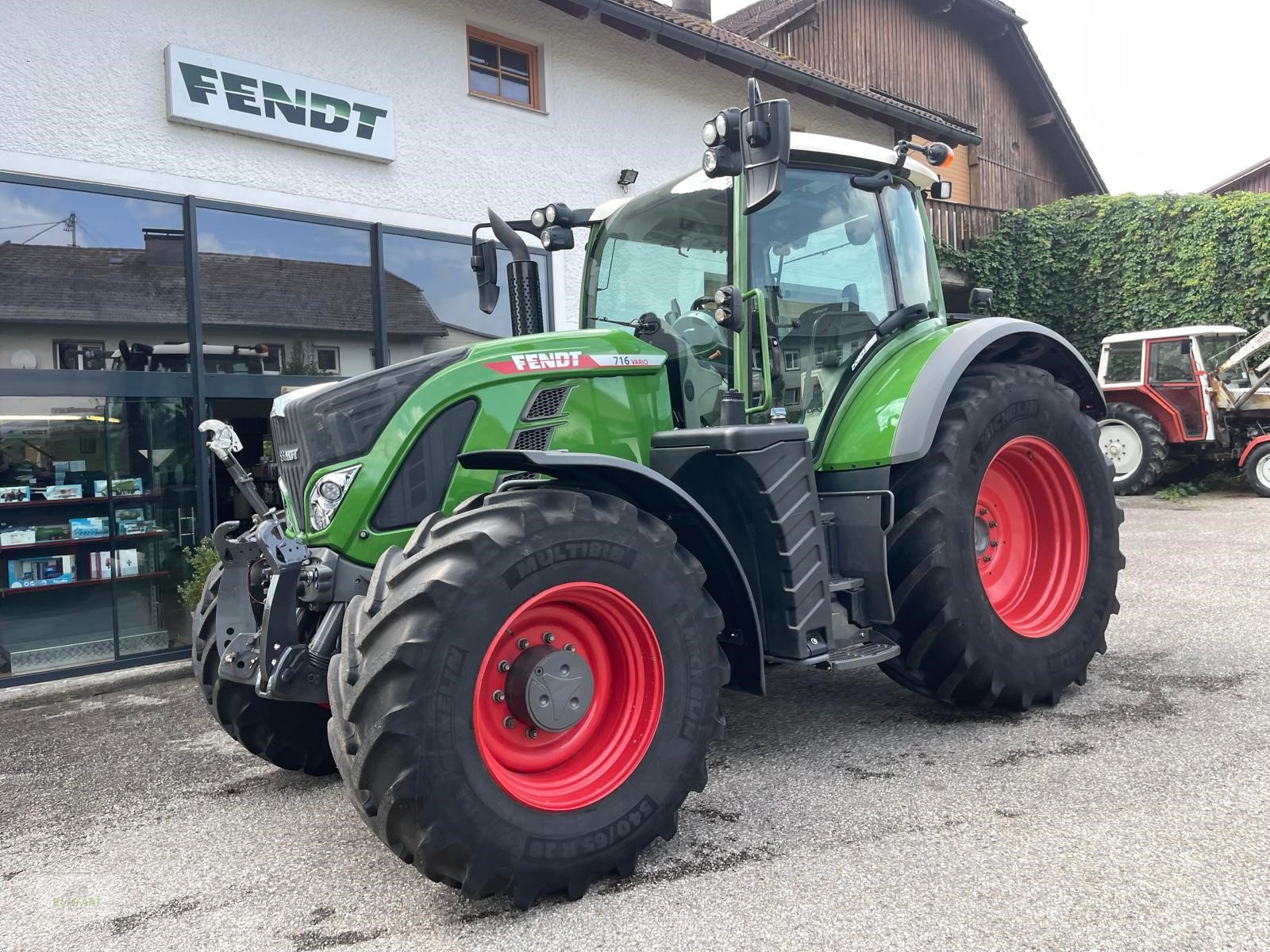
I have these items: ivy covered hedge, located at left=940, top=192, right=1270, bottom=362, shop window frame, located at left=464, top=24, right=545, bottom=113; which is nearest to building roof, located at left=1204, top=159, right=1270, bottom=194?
ivy covered hedge, located at left=940, top=192, right=1270, bottom=362

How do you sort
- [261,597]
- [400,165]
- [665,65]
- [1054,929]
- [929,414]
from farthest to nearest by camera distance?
[665,65] < [400,165] < [929,414] < [261,597] < [1054,929]

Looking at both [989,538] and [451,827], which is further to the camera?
[989,538]

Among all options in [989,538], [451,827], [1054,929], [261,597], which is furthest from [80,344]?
[1054,929]

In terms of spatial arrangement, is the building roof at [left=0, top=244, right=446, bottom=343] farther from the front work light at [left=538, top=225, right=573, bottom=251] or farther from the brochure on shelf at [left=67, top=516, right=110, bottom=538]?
the front work light at [left=538, top=225, right=573, bottom=251]

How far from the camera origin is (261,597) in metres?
3.37

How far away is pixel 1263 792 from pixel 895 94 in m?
14.6

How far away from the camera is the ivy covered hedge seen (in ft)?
45.3

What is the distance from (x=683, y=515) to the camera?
3.19 m

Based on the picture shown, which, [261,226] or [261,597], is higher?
[261,226]

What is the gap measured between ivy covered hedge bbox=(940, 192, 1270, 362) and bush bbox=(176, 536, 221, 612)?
1155cm

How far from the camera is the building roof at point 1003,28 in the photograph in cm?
1355

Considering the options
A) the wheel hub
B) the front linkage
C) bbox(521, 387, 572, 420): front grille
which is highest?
bbox(521, 387, 572, 420): front grille

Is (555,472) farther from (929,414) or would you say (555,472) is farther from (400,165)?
(400,165)

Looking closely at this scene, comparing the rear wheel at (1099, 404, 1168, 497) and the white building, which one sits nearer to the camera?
the white building
